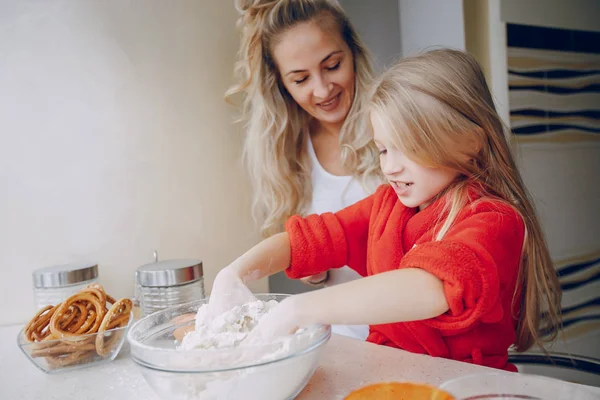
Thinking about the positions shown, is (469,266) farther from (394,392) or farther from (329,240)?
(329,240)

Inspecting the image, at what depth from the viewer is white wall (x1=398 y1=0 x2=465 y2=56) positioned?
1773 millimetres

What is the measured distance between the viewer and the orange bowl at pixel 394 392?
60cm

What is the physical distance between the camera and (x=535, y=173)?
1925 millimetres

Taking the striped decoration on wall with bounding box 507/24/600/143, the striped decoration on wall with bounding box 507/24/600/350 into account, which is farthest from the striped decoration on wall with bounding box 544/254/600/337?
the striped decoration on wall with bounding box 507/24/600/143

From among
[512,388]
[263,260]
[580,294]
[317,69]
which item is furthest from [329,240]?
[580,294]

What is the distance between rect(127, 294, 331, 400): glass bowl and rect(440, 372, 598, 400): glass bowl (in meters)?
0.19

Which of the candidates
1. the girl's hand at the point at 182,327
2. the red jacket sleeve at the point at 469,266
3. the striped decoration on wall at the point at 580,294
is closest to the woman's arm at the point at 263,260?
the girl's hand at the point at 182,327

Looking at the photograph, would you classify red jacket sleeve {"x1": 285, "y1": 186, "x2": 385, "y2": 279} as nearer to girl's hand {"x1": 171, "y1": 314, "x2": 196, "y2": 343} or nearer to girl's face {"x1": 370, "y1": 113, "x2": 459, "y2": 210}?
girl's face {"x1": 370, "y1": 113, "x2": 459, "y2": 210}

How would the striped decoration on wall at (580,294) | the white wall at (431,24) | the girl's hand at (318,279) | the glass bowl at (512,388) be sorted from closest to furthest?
1. the glass bowl at (512,388)
2. the girl's hand at (318,279)
3. the white wall at (431,24)
4. the striped decoration on wall at (580,294)

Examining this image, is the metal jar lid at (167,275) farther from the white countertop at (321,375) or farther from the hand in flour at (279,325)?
the hand in flour at (279,325)

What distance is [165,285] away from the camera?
43.1 inches

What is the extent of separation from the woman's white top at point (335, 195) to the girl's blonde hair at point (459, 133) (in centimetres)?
50

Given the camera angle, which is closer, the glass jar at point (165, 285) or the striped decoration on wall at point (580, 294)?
the glass jar at point (165, 285)

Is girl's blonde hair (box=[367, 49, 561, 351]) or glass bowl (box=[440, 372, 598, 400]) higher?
girl's blonde hair (box=[367, 49, 561, 351])
